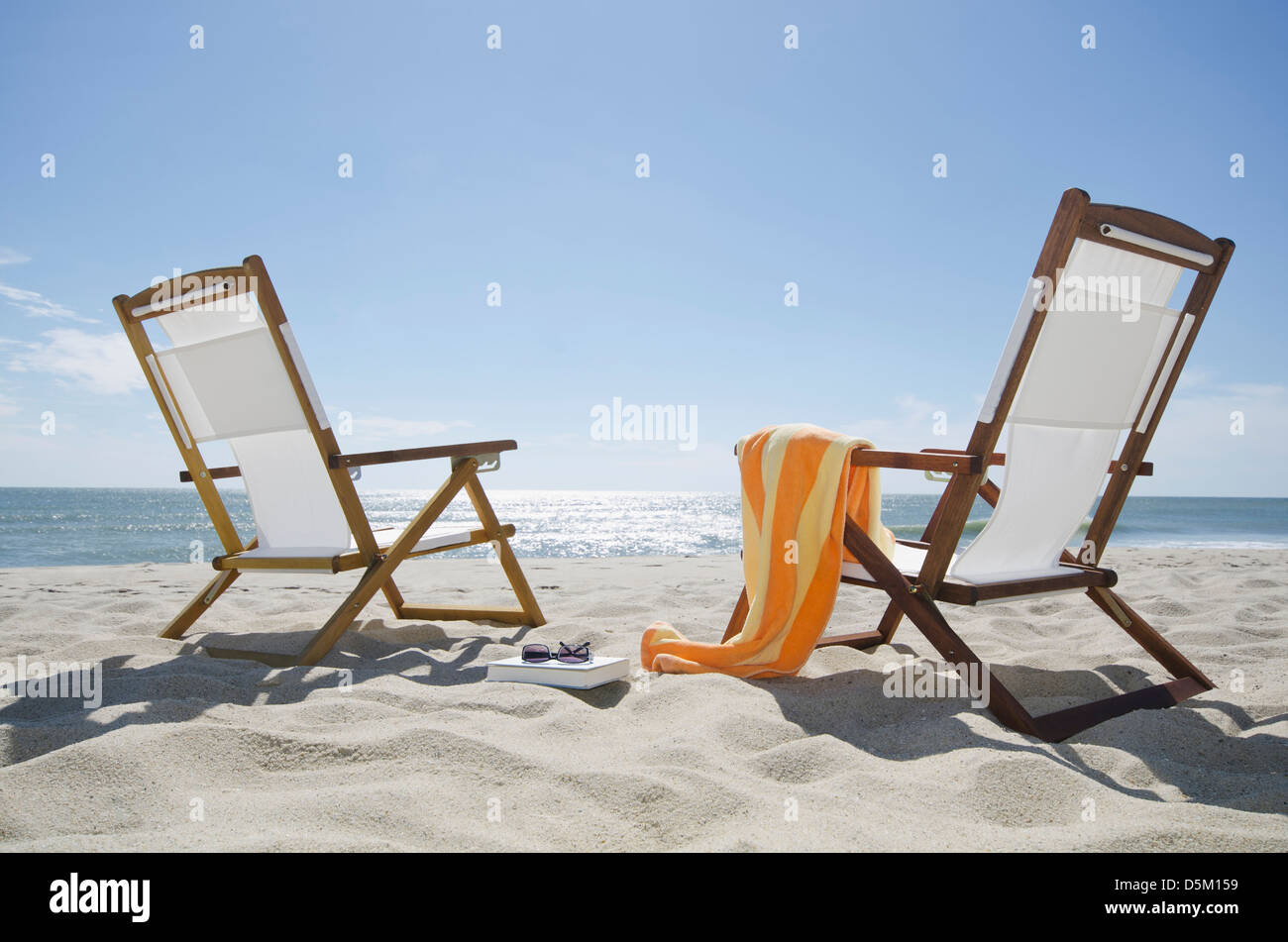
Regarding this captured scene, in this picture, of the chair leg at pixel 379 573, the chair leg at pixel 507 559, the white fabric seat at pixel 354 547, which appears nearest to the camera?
the chair leg at pixel 379 573

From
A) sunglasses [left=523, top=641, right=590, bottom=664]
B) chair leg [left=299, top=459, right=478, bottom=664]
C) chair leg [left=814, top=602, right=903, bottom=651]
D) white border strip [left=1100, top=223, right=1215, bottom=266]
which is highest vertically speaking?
white border strip [left=1100, top=223, right=1215, bottom=266]

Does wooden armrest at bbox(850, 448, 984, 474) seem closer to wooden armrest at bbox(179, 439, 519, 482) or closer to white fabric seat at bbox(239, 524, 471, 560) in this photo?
wooden armrest at bbox(179, 439, 519, 482)

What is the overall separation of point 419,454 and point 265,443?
682 mm

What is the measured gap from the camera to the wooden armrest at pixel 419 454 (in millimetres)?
3129

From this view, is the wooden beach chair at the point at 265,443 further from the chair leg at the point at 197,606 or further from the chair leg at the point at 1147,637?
the chair leg at the point at 1147,637

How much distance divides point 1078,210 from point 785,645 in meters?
1.52

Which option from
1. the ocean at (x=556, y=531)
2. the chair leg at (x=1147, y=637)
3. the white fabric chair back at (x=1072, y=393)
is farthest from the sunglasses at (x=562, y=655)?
the ocean at (x=556, y=531)

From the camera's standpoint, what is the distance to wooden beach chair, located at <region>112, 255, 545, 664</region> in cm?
308

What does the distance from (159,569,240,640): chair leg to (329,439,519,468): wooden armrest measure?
77 centimetres

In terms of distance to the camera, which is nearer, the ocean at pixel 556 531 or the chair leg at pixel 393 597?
the chair leg at pixel 393 597

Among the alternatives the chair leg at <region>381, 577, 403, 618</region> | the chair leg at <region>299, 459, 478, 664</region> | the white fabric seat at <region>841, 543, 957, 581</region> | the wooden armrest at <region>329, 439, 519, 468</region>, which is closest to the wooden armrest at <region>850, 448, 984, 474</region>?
the white fabric seat at <region>841, 543, 957, 581</region>

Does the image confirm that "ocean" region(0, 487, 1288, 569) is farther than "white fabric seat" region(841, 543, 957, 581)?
Yes
